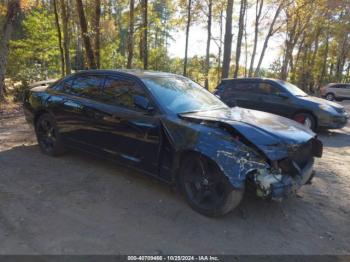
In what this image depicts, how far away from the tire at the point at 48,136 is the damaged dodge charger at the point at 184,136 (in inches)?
1.9

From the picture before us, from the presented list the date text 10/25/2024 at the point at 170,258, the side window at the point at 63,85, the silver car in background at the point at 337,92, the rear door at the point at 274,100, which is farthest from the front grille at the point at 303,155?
the silver car in background at the point at 337,92

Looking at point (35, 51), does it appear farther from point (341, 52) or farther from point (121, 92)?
point (341, 52)

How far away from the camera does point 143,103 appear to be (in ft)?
13.5

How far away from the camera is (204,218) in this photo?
144 inches

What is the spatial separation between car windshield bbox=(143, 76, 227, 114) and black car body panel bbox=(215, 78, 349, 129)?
3.83 meters

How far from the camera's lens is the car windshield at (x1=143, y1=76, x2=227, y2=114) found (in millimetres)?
4184

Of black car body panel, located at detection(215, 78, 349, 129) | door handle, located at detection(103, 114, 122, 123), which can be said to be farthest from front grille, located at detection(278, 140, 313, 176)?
black car body panel, located at detection(215, 78, 349, 129)

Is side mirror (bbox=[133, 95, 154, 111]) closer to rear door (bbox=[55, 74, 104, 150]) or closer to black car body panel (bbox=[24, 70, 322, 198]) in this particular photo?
black car body panel (bbox=[24, 70, 322, 198])

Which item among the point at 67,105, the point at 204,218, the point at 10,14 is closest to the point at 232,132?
the point at 204,218

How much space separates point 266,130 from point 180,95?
139cm

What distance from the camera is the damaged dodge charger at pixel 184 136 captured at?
11.1 feet

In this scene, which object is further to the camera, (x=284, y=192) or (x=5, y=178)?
(x=5, y=178)

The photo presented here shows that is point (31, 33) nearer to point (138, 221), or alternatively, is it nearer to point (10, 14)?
point (10, 14)

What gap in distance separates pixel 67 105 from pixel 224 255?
3551mm
